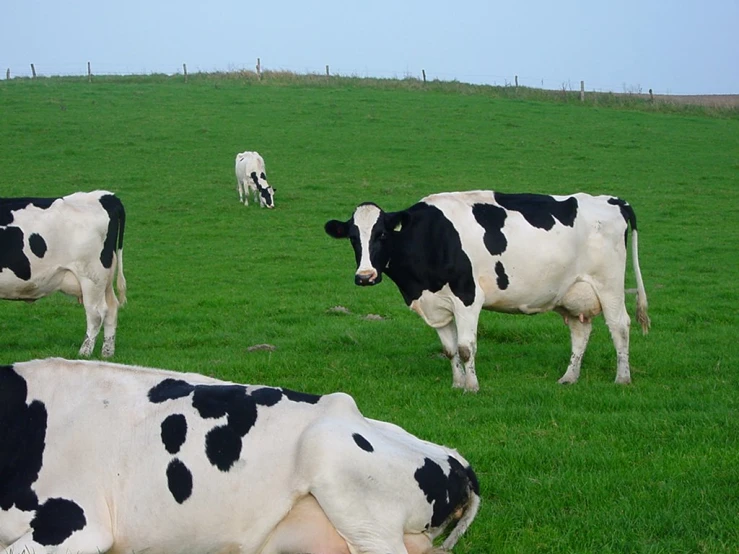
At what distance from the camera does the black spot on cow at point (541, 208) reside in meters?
12.3

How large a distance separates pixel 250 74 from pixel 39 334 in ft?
147

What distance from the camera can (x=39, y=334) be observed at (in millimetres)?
15000

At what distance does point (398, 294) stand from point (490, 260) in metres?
7.02

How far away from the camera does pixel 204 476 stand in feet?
17.2

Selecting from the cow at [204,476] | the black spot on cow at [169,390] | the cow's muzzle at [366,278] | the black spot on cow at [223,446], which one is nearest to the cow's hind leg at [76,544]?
the cow at [204,476]

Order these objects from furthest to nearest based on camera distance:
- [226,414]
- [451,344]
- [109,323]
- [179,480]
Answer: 1. [109,323]
2. [451,344]
3. [226,414]
4. [179,480]

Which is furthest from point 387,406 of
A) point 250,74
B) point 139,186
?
point 250,74

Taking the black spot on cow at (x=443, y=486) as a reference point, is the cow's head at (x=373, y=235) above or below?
above

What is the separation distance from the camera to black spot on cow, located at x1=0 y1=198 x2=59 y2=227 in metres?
13.9

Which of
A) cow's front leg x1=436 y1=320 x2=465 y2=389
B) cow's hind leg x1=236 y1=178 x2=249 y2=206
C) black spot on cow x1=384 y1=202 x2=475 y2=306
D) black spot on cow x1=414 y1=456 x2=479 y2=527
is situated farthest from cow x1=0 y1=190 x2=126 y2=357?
cow's hind leg x1=236 y1=178 x2=249 y2=206

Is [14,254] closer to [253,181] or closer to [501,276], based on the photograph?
[501,276]

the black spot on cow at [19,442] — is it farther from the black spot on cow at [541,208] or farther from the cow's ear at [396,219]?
the black spot on cow at [541,208]

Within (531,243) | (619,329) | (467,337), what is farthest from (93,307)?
(619,329)

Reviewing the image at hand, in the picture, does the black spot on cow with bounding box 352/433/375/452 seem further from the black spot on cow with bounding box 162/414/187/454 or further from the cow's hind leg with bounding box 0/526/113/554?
the cow's hind leg with bounding box 0/526/113/554
